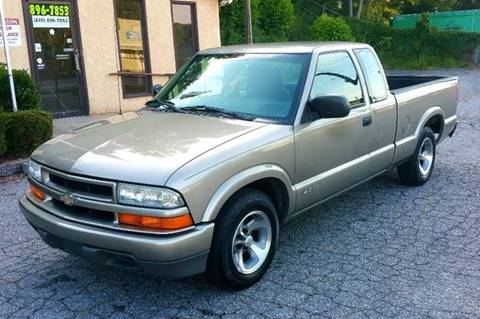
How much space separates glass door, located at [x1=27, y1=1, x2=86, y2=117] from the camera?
33.8 feet

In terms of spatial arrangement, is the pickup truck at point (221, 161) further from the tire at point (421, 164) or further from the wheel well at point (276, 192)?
the tire at point (421, 164)

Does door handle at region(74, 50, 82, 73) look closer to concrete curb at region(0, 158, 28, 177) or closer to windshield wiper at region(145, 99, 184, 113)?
concrete curb at region(0, 158, 28, 177)

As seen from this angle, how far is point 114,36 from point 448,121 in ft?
25.9

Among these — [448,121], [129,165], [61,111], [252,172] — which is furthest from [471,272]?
[61,111]

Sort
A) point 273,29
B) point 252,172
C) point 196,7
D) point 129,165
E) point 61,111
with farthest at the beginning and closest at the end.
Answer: point 273,29, point 196,7, point 61,111, point 252,172, point 129,165

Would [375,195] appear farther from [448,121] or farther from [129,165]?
[129,165]

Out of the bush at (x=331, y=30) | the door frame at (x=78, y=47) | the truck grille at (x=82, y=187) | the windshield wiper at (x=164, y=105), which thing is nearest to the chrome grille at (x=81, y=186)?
the truck grille at (x=82, y=187)

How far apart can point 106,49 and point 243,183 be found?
353 inches

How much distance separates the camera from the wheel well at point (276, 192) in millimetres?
3810

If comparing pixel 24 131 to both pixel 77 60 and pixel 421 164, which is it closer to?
pixel 77 60

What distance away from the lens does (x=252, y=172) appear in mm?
3520

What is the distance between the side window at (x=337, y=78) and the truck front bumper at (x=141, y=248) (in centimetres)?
170

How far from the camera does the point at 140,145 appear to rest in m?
3.46

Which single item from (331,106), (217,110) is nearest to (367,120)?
(331,106)
